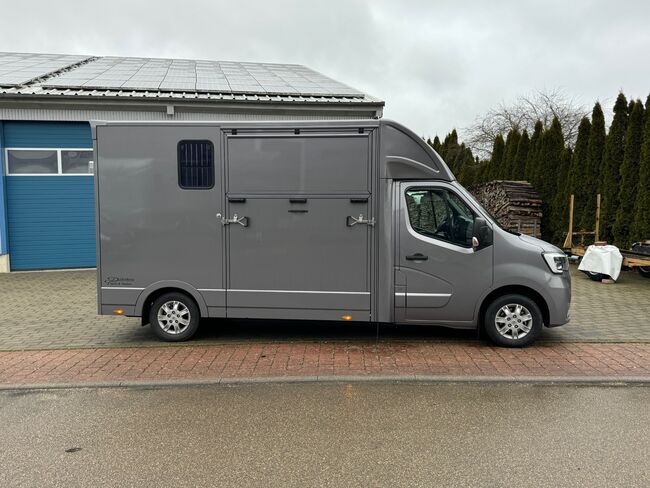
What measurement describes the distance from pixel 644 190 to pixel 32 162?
15809 mm

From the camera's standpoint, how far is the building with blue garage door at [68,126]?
12.8 m

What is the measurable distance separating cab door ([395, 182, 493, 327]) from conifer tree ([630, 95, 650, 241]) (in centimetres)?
909

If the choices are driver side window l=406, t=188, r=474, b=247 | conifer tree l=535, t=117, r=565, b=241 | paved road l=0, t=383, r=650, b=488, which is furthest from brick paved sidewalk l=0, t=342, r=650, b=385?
conifer tree l=535, t=117, r=565, b=241

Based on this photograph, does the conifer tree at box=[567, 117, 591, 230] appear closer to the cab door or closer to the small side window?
the cab door

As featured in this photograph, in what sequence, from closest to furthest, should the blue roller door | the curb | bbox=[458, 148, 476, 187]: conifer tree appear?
the curb
the blue roller door
bbox=[458, 148, 476, 187]: conifer tree

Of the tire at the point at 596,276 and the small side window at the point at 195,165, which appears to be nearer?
the small side window at the point at 195,165

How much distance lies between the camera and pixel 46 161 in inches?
523

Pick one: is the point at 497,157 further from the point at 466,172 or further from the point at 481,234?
the point at 481,234

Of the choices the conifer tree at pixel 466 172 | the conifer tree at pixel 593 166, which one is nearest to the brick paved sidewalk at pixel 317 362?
the conifer tree at pixel 593 166

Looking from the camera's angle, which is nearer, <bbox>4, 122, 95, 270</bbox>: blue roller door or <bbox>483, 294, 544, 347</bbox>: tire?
<bbox>483, 294, 544, 347</bbox>: tire

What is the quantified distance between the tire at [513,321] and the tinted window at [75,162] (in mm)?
11312

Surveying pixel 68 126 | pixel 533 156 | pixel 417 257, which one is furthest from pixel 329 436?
pixel 533 156

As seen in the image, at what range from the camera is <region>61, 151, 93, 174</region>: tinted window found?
13.3 metres

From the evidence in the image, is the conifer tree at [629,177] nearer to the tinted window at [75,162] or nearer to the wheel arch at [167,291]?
the wheel arch at [167,291]
